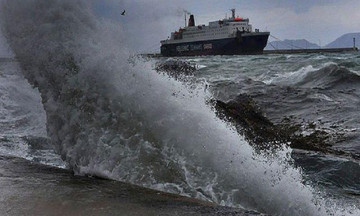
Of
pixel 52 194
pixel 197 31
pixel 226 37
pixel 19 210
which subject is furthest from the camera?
pixel 197 31

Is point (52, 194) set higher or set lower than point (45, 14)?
lower

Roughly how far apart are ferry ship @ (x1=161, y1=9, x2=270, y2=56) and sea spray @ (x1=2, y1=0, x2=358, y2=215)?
68.0 m

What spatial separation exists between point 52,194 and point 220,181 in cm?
182

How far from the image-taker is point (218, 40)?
7550 cm

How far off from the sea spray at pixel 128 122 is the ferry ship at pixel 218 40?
223 ft

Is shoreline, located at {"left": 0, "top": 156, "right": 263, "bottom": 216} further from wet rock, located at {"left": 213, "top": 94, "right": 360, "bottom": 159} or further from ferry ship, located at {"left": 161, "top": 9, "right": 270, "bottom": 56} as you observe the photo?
ferry ship, located at {"left": 161, "top": 9, "right": 270, "bottom": 56}

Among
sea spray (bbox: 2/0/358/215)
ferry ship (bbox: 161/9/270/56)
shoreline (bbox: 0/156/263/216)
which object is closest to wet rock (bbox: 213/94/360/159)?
sea spray (bbox: 2/0/358/215)

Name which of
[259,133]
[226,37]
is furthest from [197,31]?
[259,133]

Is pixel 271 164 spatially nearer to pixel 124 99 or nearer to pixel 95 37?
pixel 124 99

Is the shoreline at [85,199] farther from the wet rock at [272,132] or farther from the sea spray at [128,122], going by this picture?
the wet rock at [272,132]

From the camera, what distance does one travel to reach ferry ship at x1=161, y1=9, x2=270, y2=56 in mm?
72500

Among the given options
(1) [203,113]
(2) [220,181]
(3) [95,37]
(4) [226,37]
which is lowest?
(2) [220,181]

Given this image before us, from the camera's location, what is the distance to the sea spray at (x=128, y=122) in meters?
4.62

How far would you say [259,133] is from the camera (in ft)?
27.2
